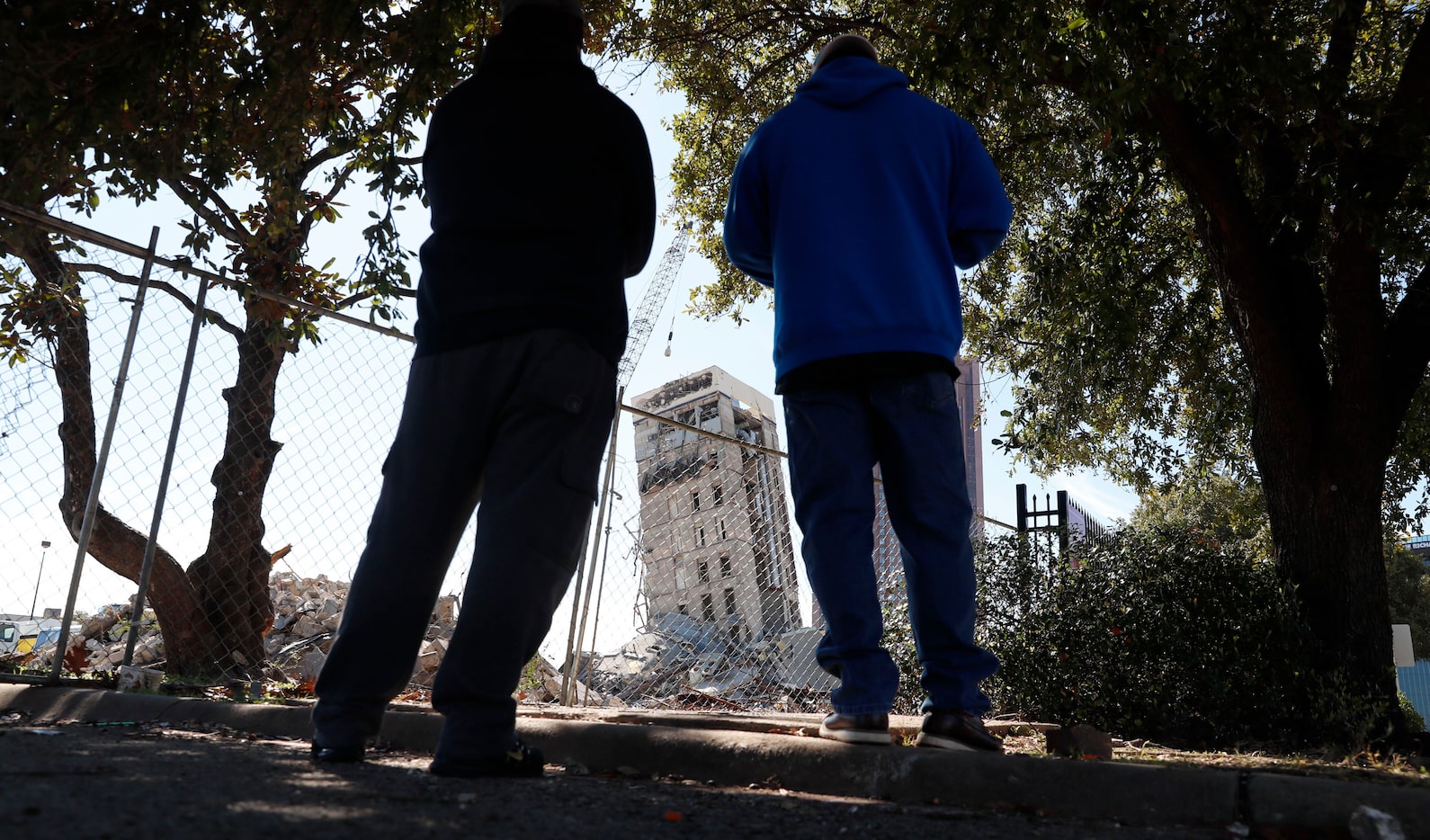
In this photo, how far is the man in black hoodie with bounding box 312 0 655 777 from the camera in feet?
7.50

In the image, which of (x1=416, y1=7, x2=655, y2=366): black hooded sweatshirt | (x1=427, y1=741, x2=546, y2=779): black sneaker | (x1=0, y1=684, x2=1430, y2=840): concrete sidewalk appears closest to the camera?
(x1=0, y1=684, x2=1430, y2=840): concrete sidewalk

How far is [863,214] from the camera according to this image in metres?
2.84

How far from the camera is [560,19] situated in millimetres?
2773

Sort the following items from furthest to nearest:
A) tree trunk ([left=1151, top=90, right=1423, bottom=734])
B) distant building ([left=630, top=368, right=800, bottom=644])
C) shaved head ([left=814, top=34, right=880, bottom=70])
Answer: distant building ([left=630, top=368, right=800, bottom=644]) < tree trunk ([left=1151, top=90, right=1423, bottom=734]) < shaved head ([left=814, top=34, right=880, bottom=70])

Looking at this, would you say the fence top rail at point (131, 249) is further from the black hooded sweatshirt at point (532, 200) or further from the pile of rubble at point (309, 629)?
the pile of rubble at point (309, 629)

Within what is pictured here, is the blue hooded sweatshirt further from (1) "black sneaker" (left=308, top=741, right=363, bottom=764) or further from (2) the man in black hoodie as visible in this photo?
(1) "black sneaker" (left=308, top=741, right=363, bottom=764)

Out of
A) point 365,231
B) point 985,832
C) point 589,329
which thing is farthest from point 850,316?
point 365,231

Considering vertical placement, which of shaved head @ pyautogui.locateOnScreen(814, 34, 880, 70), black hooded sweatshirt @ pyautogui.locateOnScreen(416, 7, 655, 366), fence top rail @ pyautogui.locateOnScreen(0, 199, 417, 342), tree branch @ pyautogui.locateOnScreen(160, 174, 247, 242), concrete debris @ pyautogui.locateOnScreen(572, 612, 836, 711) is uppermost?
tree branch @ pyautogui.locateOnScreen(160, 174, 247, 242)

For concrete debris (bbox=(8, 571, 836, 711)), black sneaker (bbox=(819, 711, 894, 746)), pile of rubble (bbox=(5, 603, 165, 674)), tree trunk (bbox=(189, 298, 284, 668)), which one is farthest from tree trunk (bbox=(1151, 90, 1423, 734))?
pile of rubble (bbox=(5, 603, 165, 674))

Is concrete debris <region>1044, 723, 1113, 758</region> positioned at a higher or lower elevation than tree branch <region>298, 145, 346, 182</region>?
lower

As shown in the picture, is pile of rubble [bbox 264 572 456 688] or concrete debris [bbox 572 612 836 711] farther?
pile of rubble [bbox 264 572 456 688]

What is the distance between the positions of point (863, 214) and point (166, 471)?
3.33 m

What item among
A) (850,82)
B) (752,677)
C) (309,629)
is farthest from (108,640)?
(850,82)

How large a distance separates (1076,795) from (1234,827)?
307 mm
